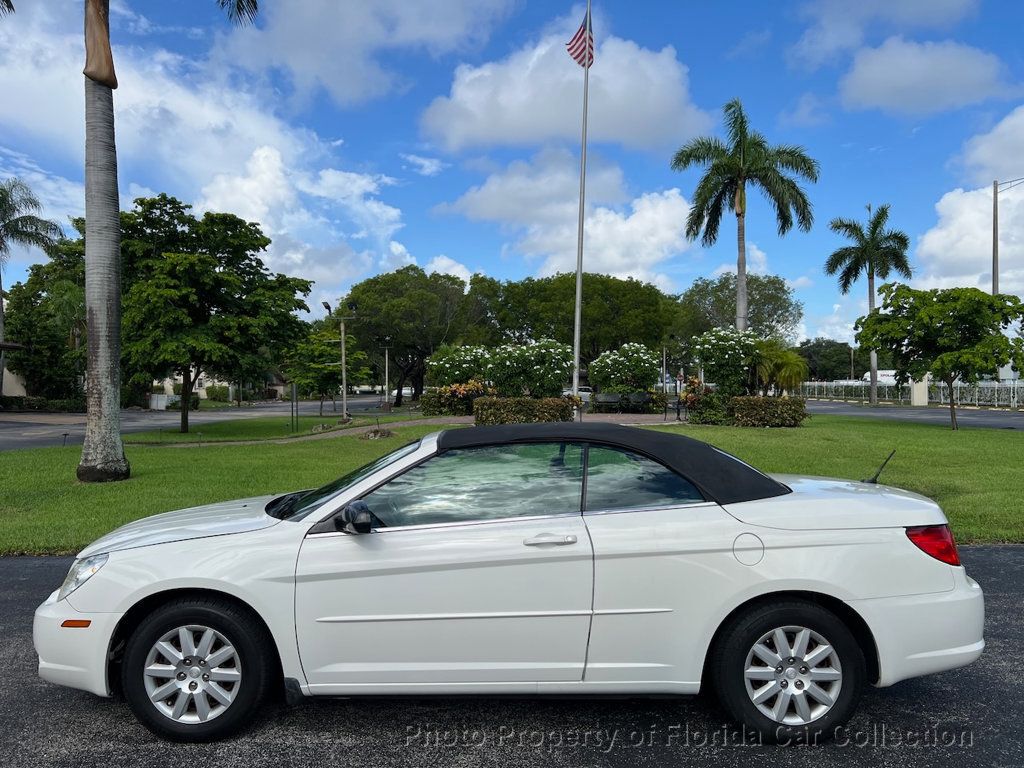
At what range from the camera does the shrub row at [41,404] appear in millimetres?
38625

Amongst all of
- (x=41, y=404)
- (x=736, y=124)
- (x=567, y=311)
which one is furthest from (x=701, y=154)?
(x=41, y=404)

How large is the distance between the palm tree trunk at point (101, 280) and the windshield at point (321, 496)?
892cm

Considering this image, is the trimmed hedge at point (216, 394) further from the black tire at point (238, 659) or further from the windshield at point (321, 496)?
the black tire at point (238, 659)

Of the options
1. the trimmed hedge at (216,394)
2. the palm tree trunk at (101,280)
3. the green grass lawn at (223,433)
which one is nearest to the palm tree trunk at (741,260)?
the green grass lawn at (223,433)

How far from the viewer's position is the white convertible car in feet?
9.89

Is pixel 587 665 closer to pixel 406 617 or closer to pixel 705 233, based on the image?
pixel 406 617

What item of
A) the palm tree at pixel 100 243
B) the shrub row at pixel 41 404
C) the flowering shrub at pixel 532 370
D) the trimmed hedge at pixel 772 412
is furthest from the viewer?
the shrub row at pixel 41 404

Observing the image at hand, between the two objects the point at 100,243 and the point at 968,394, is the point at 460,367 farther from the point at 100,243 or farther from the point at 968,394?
the point at 968,394

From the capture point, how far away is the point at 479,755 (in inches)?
118

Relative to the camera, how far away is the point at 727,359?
26.2 metres

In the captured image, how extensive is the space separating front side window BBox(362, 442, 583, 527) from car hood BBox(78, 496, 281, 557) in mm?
661

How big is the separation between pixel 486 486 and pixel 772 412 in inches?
870

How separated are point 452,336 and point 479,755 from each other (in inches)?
1894

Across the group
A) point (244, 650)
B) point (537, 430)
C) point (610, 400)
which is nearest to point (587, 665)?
point (537, 430)
